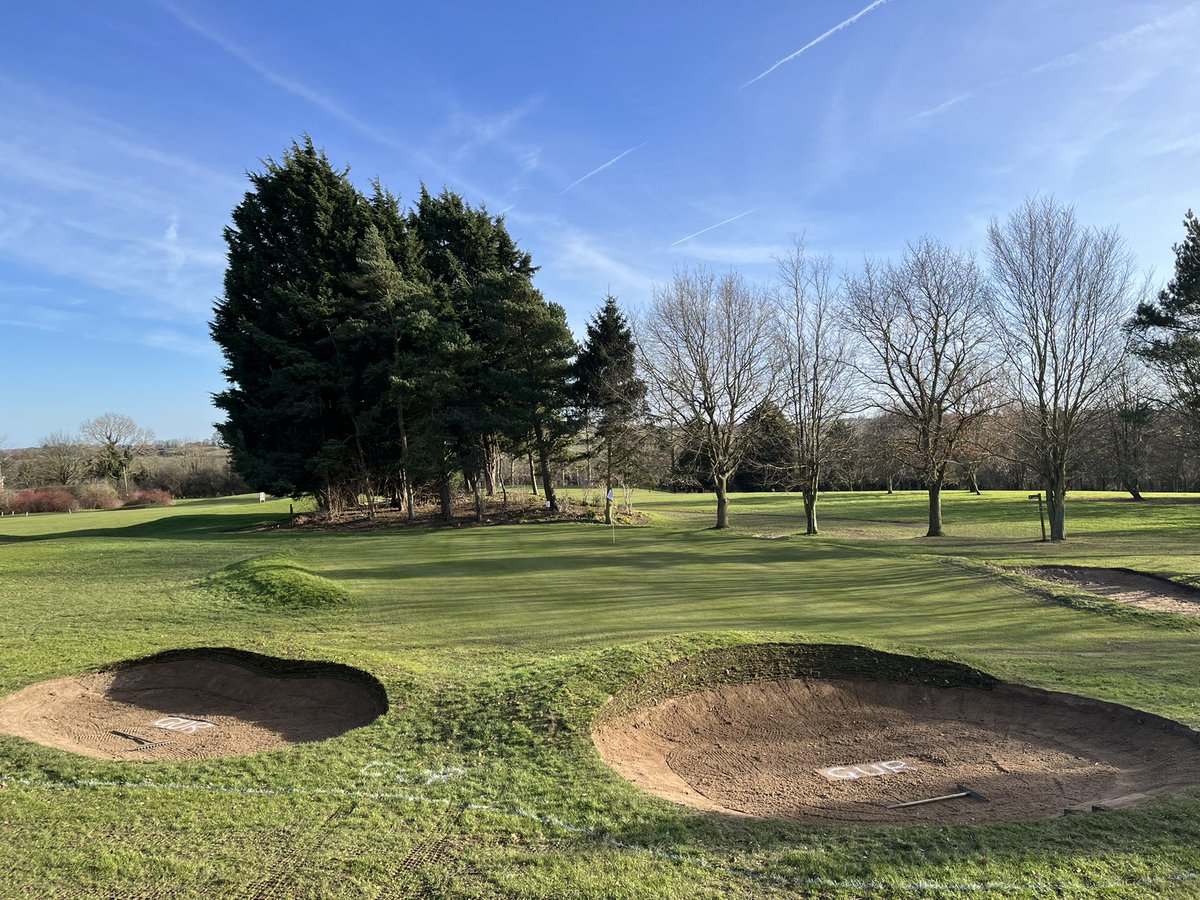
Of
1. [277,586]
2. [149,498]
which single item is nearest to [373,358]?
[277,586]

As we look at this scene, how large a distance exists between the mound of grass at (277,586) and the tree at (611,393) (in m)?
18.2

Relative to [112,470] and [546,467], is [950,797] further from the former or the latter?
[112,470]

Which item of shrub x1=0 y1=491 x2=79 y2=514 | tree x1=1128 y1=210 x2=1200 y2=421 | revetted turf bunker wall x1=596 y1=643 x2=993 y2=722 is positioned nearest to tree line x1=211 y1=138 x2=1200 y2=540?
tree x1=1128 y1=210 x2=1200 y2=421

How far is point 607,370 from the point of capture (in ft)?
108

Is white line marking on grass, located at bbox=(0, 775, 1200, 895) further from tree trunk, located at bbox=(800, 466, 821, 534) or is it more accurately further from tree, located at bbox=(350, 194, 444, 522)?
tree trunk, located at bbox=(800, 466, 821, 534)

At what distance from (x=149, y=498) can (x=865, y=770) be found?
274ft

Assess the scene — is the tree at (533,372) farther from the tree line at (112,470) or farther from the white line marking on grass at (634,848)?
the tree line at (112,470)

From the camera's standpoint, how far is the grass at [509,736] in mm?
3908

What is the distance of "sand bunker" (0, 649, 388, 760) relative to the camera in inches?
266

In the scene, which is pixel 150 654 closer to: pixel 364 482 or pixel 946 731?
pixel 946 731

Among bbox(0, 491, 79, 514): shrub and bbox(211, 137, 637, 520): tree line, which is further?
bbox(0, 491, 79, 514): shrub

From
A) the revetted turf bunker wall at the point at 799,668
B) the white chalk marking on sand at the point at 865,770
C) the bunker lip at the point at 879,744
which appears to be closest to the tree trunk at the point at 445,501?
the revetted turf bunker wall at the point at 799,668

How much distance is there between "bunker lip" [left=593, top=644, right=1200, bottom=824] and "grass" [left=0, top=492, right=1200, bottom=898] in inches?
17.6

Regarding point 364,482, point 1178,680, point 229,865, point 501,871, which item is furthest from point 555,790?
point 364,482
